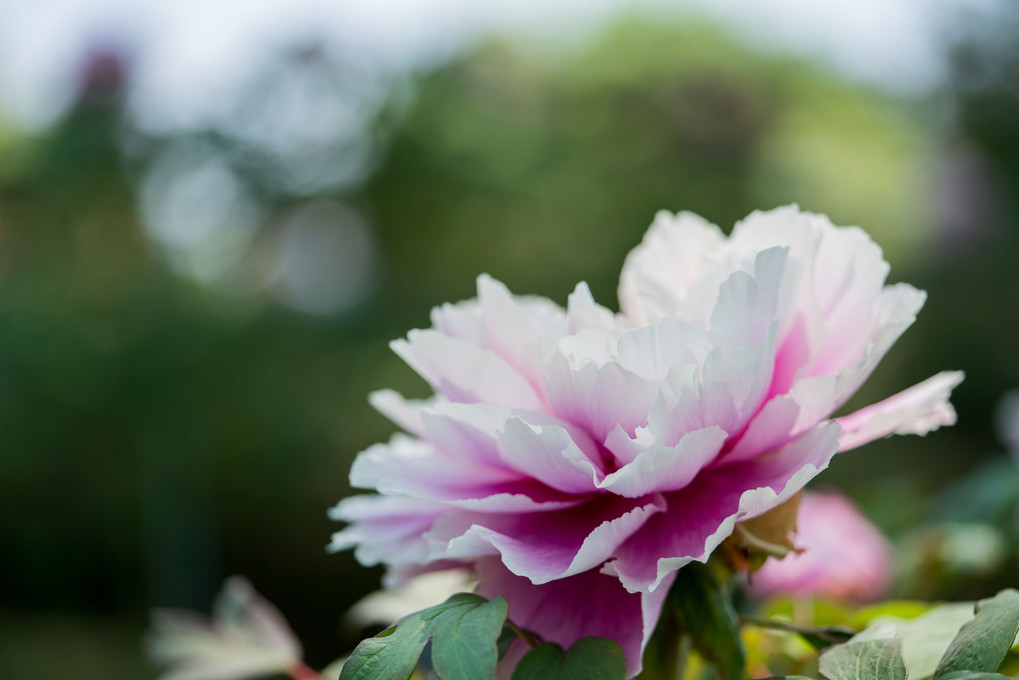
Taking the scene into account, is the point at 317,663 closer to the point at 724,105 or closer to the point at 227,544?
the point at 227,544

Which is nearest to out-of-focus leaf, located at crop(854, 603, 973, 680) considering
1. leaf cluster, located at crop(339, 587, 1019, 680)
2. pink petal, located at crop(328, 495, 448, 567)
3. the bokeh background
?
leaf cluster, located at crop(339, 587, 1019, 680)

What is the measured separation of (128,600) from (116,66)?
1.51 m

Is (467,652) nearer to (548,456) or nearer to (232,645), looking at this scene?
(548,456)

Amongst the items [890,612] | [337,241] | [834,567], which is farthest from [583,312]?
[337,241]

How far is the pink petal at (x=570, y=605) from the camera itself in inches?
7.6

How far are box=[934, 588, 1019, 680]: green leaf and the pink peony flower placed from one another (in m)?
0.23

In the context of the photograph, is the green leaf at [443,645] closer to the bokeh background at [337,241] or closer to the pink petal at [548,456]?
the pink petal at [548,456]

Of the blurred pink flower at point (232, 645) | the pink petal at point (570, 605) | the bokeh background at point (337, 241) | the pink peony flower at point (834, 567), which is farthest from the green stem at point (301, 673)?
the bokeh background at point (337, 241)

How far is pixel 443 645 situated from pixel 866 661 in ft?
0.29

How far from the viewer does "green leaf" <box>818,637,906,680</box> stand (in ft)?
0.56

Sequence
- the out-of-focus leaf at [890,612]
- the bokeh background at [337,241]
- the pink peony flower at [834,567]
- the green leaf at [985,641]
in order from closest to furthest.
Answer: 1. the green leaf at [985,641]
2. the out-of-focus leaf at [890,612]
3. the pink peony flower at [834,567]
4. the bokeh background at [337,241]

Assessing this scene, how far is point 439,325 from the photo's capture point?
237mm

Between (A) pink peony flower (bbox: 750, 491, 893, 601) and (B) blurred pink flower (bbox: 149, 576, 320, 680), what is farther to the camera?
(A) pink peony flower (bbox: 750, 491, 893, 601)

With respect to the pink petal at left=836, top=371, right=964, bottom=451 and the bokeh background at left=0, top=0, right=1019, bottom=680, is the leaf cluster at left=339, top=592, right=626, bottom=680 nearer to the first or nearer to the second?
the pink petal at left=836, top=371, right=964, bottom=451
